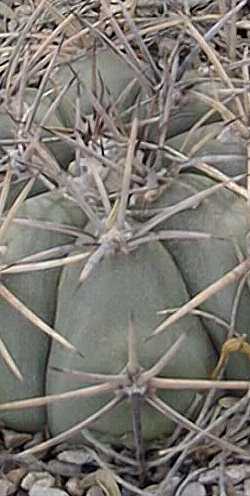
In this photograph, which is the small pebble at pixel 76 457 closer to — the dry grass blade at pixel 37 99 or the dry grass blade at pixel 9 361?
the dry grass blade at pixel 9 361

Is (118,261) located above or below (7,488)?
above

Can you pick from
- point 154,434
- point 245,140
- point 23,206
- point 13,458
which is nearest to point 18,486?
point 13,458

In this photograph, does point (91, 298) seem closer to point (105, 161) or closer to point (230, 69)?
point (105, 161)

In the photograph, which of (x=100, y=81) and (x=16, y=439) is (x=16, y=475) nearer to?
(x=16, y=439)

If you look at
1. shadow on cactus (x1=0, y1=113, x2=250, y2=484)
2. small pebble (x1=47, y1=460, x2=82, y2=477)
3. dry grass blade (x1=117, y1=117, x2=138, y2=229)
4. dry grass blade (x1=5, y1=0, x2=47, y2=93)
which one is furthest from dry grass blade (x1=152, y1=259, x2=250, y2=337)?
dry grass blade (x1=5, y1=0, x2=47, y2=93)

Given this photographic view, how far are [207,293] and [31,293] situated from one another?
22 centimetres

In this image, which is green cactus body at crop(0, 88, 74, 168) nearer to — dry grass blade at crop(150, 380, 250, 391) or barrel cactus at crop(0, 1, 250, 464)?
barrel cactus at crop(0, 1, 250, 464)

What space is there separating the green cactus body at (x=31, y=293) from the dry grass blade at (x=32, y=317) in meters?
0.03

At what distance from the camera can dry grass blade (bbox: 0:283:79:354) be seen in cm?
128

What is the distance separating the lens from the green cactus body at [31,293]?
137 cm

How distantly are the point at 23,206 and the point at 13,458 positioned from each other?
0.28 m

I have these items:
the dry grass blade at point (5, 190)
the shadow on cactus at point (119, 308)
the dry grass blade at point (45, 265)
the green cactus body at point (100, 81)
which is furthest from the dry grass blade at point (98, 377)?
the green cactus body at point (100, 81)

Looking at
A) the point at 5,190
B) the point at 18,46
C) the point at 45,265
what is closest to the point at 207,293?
the point at 45,265

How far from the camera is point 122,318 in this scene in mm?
1313
